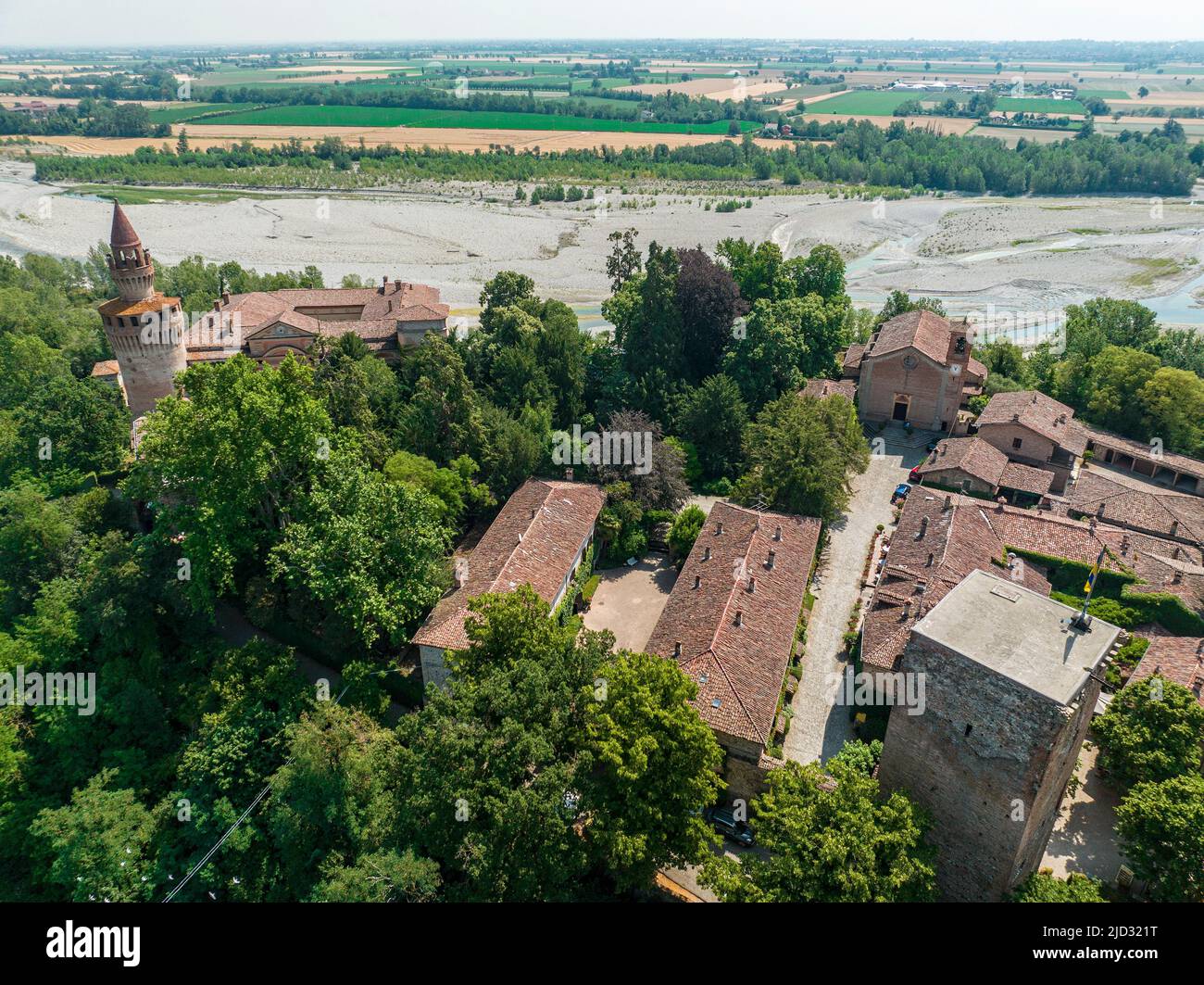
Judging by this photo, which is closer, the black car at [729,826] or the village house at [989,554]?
the black car at [729,826]

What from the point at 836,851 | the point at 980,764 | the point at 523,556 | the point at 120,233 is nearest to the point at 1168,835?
the point at 980,764

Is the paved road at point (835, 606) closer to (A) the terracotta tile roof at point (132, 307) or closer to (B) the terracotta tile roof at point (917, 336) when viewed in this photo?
(B) the terracotta tile roof at point (917, 336)

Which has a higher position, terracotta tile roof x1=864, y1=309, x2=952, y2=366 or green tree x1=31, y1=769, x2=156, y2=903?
terracotta tile roof x1=864, y1=309, x2=952, y2=366

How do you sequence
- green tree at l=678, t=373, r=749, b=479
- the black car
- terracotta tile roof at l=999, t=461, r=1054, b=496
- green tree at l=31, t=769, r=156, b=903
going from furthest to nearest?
1. green tree at l=678, t=373, r=749, b=479
2. terracotta tile roof at l=999, t=461, r=1054, b=496
3. green tree at l=31, t=769, r=156, b=903
4. the black car

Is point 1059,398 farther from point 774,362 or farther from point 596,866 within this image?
point 596,866

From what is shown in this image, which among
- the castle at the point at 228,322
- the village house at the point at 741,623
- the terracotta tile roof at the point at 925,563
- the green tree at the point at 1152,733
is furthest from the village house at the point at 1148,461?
the castle at the point at 228,322

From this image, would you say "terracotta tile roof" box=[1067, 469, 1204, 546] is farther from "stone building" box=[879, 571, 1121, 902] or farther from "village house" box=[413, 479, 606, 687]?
"village house" box=[413, 479, 606, 687]

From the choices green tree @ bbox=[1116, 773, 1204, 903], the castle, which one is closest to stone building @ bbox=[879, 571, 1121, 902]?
green tree @ bbox=[1116, 773, 1204, 903]
